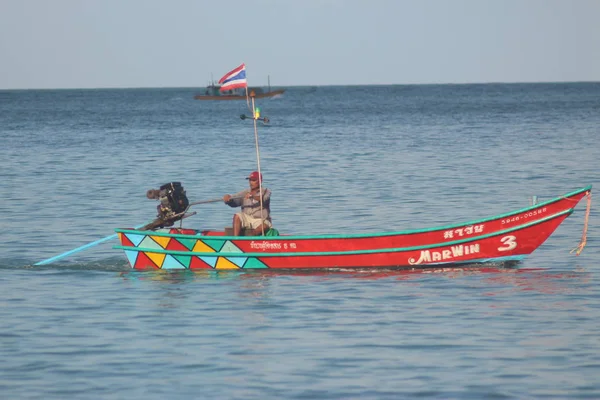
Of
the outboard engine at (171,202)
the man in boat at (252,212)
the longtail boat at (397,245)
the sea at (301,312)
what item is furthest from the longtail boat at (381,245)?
the outboard engine at (171,202)

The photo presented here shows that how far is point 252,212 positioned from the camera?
19.8 metres

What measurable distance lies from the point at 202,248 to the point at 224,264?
48cm

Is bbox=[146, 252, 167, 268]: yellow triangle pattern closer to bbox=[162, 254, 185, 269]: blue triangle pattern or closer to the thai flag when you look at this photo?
bbox=[162, 254, 185, 269]: blue triangle pattern

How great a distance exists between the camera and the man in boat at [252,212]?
19.6m

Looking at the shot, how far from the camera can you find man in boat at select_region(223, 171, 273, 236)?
19594mm

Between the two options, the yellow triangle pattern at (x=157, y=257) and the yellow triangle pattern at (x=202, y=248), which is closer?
the yellow triangle pattern at (x=202, y=248)

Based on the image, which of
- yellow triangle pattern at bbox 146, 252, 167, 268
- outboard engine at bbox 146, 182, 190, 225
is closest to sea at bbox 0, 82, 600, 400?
yellow triangle pattern at bbox 146, 252, 167, 268

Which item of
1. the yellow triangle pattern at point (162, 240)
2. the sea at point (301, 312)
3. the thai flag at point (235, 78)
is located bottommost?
the sea at point (301, 312)

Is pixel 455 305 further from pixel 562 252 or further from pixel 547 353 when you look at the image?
pixel 562 252

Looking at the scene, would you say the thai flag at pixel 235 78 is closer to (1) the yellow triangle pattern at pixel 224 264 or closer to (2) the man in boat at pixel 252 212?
(2) the man in boat at pixel 252 212

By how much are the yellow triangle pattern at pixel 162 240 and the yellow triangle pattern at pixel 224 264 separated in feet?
3.15

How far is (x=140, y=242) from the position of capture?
20047mm

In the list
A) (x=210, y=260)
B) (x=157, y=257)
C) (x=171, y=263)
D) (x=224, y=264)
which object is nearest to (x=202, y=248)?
(x=210, y=260)

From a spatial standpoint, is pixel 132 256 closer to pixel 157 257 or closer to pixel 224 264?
pixel 157 257
